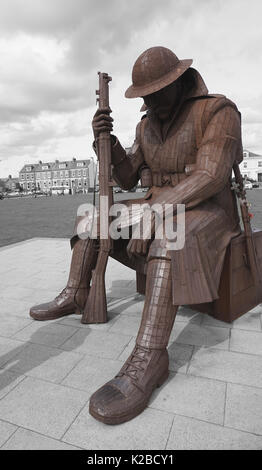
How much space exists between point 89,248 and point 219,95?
5.83ft

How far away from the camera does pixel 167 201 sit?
7.77ft

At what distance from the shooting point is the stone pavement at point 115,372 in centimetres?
166

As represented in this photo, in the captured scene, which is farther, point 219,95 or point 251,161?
point 251,161

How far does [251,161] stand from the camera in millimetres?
71312

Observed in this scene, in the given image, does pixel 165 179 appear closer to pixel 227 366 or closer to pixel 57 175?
pixel 227 366

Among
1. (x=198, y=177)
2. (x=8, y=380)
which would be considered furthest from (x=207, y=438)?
(x=198, y=177)

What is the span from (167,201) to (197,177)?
29 centimetres

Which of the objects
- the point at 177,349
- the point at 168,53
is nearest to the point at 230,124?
the point at 168,53

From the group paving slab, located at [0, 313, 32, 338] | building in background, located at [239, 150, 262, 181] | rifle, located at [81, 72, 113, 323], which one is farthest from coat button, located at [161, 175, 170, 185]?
building in background, located at [239, 150, 262, 181]

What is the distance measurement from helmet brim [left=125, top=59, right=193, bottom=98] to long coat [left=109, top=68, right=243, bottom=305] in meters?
0.27

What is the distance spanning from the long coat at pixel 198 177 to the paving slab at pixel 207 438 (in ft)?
2.31
